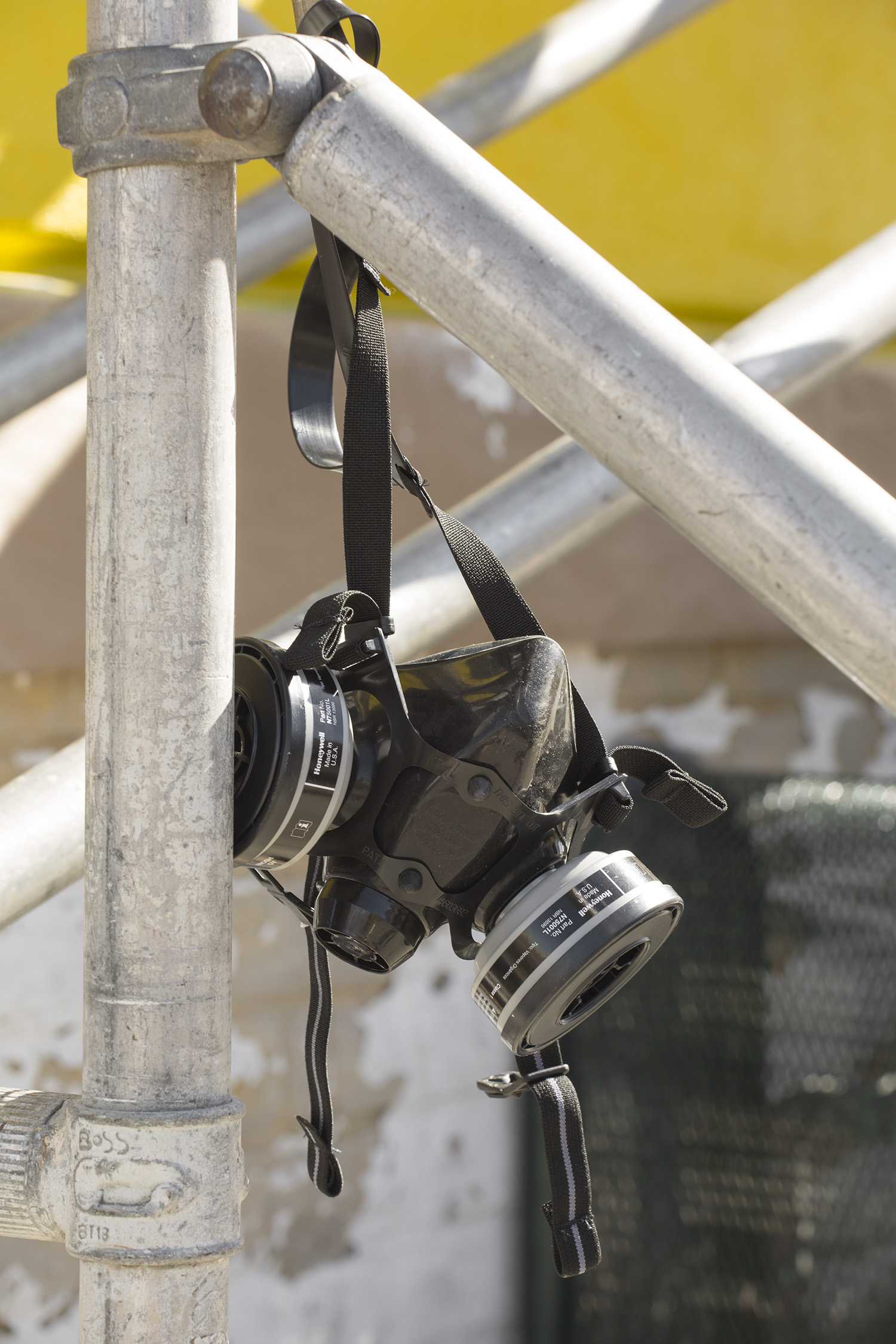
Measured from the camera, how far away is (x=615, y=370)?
0.55m

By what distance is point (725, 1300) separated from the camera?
2.11 meters

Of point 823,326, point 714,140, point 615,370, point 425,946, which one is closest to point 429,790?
point 615,370

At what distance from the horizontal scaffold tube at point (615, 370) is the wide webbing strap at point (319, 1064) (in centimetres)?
35

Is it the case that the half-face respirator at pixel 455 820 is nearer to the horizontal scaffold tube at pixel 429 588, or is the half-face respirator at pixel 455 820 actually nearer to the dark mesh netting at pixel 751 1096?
the horizontal scaffold tube at pixel 429 588

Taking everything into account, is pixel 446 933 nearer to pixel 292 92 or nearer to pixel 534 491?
pixel 534 491

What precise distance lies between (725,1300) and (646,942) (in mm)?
1640

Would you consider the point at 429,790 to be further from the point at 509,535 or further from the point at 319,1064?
the point at 509,535

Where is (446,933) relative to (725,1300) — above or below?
above

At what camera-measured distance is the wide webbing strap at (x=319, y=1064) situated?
0.78 meters

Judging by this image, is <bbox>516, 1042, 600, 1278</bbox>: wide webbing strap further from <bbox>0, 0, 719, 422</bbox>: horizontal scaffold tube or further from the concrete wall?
the concrete wall

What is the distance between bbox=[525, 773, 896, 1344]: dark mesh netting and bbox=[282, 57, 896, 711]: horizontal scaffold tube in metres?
1.66

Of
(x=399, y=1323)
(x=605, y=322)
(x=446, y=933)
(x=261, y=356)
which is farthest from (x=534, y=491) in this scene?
(x=399, y=1323)

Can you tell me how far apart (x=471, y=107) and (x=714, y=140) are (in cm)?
109

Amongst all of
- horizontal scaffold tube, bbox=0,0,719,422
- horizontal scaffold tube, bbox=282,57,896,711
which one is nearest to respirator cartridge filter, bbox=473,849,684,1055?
horizontal scaffold tube, bbox=282,57,896,711
